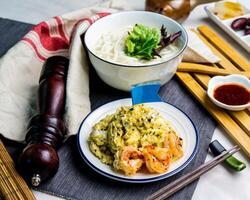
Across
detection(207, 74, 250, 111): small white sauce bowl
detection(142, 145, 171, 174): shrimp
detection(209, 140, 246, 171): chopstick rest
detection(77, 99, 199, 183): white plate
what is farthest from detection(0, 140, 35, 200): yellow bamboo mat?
detection(207, 74, 250, 111): small white sauce bowl

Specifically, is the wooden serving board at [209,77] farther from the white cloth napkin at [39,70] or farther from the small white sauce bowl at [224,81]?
the white cloth napkin at [39,70]

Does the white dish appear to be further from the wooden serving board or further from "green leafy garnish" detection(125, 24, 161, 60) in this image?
"green leafy garnish" detection(125, 24, 161, 60)

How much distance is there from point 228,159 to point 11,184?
482mm

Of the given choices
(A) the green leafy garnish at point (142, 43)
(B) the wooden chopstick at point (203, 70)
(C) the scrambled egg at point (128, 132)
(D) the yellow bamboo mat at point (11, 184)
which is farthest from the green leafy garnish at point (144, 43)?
(D) the yellow bamboo mat at point (11, 184)

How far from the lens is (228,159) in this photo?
3.15ft

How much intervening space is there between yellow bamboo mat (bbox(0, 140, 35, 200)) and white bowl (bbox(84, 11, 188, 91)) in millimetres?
346

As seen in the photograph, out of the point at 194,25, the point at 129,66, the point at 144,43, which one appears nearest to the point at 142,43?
the point at 144,43

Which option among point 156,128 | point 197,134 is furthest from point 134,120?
point 197,134

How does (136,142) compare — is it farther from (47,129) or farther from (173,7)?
(173,7)

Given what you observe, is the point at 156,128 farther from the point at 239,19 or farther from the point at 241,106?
the point at 239,19

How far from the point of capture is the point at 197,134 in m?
0.98

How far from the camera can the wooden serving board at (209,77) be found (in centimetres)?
103

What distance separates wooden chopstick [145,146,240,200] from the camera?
85 cm

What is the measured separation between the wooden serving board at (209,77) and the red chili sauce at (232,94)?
1.0 inches
